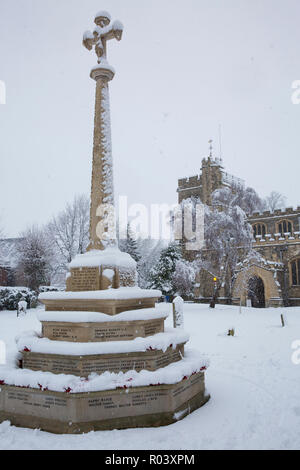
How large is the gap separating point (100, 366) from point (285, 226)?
3276cm

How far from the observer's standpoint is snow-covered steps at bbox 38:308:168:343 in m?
5.50

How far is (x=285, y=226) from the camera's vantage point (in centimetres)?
3444

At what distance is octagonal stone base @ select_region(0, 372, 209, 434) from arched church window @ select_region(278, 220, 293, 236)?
31.8m

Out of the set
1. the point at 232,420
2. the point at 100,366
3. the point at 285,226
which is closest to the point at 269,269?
the point at 285,226

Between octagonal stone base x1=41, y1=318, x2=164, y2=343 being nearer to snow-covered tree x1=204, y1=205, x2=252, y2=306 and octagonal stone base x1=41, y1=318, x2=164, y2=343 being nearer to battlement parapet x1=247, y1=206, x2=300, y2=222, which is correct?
snow-covered tree x1=204, y1=205, x2=252, y2=306

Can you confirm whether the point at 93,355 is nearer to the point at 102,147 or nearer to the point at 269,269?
the point at 102,147

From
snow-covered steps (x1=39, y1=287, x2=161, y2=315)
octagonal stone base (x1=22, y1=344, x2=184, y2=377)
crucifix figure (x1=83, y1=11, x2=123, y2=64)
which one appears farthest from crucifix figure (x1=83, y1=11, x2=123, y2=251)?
octagonal stone base (x1=22, y1=344, x2=184, y2=377)

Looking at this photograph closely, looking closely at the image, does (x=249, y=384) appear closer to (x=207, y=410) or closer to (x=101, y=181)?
(x=207, y=410)

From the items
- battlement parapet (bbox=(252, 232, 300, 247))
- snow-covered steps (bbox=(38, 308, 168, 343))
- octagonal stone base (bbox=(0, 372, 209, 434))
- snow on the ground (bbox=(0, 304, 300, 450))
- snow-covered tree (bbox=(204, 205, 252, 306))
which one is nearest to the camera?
snow on the ground (bbox=(0, 304, 300, 450))

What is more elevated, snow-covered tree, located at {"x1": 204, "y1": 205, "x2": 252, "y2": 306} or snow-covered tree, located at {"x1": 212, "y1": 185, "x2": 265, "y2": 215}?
snow-covered tree, located at {"x1": 212, "y1": 185, "x2": 265, "y2": 215}

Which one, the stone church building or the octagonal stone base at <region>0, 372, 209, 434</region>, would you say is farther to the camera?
the stone church building

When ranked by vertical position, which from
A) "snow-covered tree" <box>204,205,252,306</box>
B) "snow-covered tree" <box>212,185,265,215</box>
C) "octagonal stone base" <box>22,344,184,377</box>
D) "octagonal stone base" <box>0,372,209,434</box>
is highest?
"snow-covered tree" <box>212,185,265,215</box>
